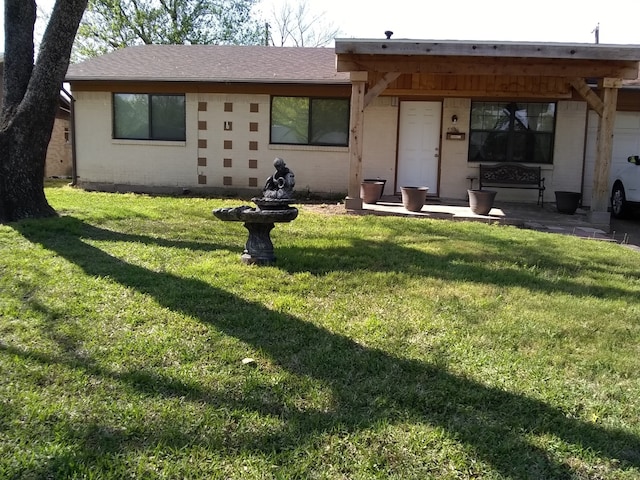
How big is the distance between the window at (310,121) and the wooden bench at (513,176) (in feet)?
11.1

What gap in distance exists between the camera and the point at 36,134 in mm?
7863

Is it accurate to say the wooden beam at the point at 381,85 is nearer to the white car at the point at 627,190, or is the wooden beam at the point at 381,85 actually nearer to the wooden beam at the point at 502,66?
the wooden beam at the point at 502,66

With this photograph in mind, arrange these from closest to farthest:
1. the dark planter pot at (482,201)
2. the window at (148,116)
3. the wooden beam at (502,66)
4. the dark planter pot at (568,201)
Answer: the wooden beam at (502,66) < the dark planter pot at (482,201) < the dark planter pot at (568,201) < the window at (148,116)

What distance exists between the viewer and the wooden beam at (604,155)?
377 inches

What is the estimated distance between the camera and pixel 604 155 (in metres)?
9.66

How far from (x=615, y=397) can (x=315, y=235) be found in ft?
16.0

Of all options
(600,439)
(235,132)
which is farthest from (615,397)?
(235,132)

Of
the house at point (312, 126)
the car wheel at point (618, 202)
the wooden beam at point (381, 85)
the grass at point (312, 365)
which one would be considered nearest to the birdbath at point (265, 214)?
the grass at point (312, 365)

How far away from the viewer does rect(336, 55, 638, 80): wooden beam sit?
9414 millimetres

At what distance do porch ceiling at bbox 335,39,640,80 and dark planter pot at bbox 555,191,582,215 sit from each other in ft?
8.00

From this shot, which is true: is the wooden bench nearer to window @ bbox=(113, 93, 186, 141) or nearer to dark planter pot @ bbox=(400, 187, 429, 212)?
dark planter pot @ bbox=(400, 187, 429, 212)

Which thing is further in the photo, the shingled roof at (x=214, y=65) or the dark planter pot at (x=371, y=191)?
the shingled roof at (x=214, y=65)

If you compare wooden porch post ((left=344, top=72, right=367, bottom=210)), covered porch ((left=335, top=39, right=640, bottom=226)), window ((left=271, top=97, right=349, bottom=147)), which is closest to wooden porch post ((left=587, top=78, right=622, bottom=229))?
covered porch ((left=335, top=39, right=640, bottom=226))

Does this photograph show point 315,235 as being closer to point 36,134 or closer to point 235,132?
point 36,134
